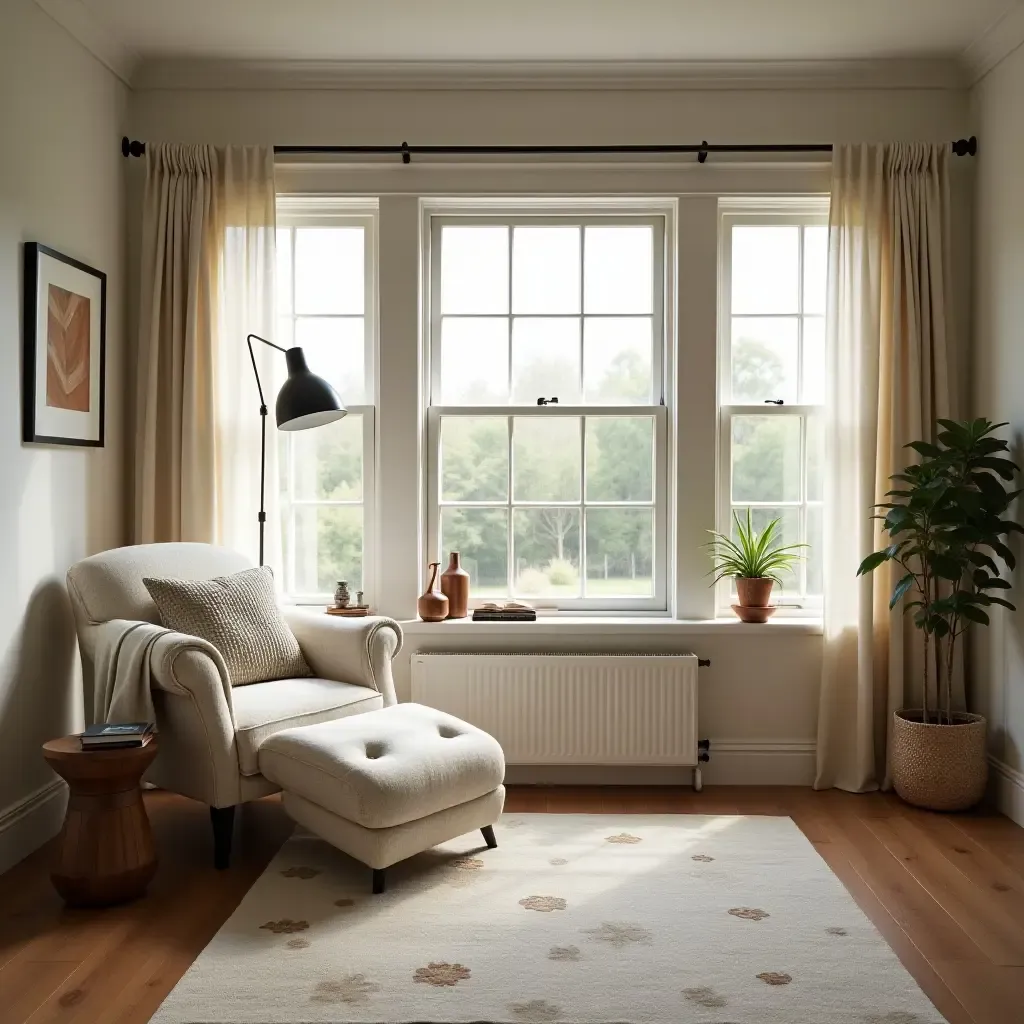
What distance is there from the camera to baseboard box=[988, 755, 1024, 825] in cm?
351

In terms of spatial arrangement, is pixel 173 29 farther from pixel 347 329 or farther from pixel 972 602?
pixel 972 602

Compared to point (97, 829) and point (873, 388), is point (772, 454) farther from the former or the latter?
point (97, 829)

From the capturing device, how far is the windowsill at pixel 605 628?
393 cm

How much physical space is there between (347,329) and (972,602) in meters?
2.70

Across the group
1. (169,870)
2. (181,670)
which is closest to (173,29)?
(181,670)

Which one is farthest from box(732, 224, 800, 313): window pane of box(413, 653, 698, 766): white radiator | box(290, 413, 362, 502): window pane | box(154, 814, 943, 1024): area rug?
box(154, 814, 943, 1024): area rug

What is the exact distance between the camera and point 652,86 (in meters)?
3.96

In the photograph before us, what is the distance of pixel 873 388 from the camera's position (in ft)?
12.6

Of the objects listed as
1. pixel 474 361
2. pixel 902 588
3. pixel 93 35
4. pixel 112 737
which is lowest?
pixel 112 737

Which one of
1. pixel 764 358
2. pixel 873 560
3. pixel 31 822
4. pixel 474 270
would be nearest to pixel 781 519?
pixel 873 560

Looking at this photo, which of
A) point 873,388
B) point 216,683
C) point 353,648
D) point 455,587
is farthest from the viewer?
point 455,587

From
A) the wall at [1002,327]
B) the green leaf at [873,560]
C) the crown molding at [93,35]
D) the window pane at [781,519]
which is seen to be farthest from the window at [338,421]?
the wall at [1002,327]

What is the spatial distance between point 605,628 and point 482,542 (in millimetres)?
654

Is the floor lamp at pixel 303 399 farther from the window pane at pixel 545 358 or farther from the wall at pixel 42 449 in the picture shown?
the window pane at pixel 545 358
